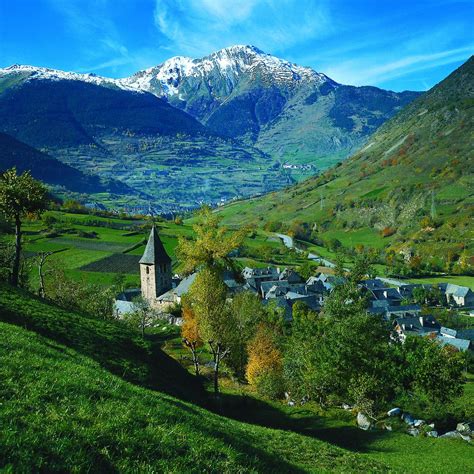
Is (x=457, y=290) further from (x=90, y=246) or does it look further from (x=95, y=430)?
(x=95, y=430)

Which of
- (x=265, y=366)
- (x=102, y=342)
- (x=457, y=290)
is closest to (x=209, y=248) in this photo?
(x=265, y=366)

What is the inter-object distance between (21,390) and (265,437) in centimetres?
1256

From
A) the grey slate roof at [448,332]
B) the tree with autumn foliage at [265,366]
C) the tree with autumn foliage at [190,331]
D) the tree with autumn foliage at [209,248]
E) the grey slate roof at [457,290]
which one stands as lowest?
the grey slate roof at [448,332]

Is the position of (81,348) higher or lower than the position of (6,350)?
lower

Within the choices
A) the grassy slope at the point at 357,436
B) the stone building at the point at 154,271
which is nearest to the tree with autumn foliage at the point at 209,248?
the grassy slope at the point at 357,436

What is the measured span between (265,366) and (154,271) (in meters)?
53.2

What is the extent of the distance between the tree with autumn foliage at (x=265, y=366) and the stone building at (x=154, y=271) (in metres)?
41.8

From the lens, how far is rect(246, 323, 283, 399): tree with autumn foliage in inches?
1651

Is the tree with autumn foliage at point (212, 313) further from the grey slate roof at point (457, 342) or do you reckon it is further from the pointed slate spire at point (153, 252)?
the grey slate roof at point (457, 342)

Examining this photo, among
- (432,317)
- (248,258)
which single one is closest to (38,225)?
(248,258)

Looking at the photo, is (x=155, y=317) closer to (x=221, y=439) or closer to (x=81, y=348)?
(x=81, y=348)

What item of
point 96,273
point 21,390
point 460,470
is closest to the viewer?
point 21,390

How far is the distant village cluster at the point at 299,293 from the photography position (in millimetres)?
95500

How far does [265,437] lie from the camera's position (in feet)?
66.3
